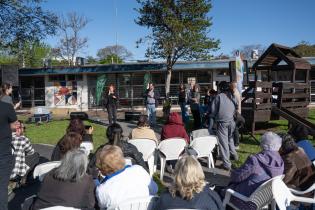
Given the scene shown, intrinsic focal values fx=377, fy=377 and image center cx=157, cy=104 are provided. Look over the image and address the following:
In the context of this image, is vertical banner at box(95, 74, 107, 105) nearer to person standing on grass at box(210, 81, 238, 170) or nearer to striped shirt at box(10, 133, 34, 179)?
person standing on grass at box(210, 81, 238, 170)

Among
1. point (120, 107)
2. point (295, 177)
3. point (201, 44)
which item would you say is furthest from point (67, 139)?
point (120, 107)

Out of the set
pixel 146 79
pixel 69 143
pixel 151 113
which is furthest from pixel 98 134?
pixel 146 79

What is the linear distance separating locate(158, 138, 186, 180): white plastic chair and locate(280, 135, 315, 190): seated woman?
240 cm

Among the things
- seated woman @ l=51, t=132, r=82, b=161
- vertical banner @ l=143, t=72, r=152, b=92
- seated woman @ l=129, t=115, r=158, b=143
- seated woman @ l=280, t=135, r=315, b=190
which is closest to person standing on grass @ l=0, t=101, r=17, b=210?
seated woman @ l=51, t=132, r=82, b=161

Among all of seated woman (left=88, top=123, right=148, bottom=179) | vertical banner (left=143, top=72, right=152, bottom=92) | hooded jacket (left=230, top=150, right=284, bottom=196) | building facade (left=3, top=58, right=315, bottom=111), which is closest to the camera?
hooded jacket (left=230, top=150, right=284, bottom=196)

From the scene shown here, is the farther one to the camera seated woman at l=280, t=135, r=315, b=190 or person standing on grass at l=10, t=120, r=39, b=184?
person standing on grass at l=10, t=120, r=39, b=184

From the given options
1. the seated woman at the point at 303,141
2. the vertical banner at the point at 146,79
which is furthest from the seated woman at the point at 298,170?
the vertical banner at the point at 146,79

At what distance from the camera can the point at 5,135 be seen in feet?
15.0

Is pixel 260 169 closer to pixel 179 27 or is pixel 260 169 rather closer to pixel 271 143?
pixel 271 143

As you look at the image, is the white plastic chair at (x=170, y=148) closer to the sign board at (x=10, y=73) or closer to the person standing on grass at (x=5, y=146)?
the person standing on grass at (x=5, y=146)

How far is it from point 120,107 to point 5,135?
66.0ft

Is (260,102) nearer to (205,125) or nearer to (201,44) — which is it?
(205,125)

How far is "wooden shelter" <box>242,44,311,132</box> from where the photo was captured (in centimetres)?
1099

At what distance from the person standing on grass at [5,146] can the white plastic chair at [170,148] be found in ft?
8.86
